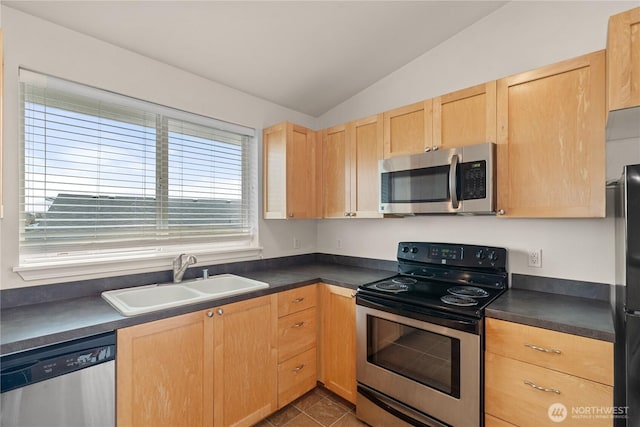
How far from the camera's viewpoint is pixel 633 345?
1.14 metres

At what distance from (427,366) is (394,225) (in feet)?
3.90

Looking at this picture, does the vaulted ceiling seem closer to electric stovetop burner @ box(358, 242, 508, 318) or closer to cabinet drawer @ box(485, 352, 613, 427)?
electric stovetop burner @ box(358, 242, 508, 318)

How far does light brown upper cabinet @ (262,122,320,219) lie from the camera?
8.32 ft

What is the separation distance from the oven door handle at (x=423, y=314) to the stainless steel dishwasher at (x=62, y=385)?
1414 mm

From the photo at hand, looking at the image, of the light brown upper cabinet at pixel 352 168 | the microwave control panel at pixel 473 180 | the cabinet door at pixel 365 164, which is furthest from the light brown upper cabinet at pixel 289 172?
the microwave control panel at pixel 473 180

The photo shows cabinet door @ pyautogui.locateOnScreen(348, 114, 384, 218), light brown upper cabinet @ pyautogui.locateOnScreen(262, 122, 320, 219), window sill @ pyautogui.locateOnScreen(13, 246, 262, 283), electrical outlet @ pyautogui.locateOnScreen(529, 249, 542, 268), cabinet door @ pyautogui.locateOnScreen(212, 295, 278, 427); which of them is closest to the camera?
window sill @ pyautogui.locateOnScreen(13, 246, 262, 283)

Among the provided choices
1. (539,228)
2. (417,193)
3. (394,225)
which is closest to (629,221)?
(539,228)

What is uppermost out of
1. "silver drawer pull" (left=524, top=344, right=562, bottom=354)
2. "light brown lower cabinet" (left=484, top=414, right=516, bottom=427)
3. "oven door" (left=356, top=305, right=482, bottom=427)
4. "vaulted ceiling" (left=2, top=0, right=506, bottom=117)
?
"vaulted ceiling" (left=2, top=0, right=506, bottom=117)

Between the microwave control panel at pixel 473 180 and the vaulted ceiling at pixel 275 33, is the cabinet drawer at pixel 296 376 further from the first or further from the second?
the vaulted ceiling at pixel 275 33

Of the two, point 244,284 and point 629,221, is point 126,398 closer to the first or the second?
point 244,284

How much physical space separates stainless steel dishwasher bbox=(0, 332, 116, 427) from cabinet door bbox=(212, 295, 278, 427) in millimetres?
535

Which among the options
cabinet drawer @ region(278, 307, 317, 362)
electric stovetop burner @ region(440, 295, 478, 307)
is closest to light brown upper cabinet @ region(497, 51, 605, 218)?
electric stovetop burner @ region(440, 295, 478, 307)

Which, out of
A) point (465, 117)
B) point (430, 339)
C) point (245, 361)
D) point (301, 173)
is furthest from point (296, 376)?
point (465, 117)

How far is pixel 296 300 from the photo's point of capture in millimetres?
2166
